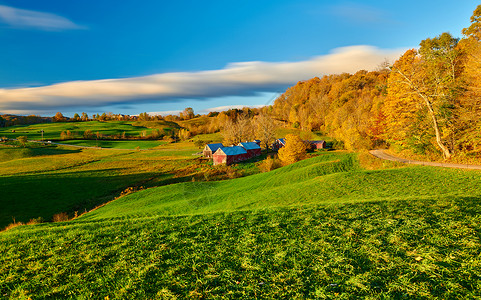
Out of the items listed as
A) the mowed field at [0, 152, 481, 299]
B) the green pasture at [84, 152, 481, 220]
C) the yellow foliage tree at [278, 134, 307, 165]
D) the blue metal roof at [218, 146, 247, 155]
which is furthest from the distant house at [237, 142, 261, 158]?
the mowed field at [0, 152, 481, 299]

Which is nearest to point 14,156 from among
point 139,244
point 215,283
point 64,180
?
point 64,180

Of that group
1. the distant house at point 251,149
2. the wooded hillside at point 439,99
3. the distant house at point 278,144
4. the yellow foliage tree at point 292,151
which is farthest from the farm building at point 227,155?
the wooded hillside at point 439,99

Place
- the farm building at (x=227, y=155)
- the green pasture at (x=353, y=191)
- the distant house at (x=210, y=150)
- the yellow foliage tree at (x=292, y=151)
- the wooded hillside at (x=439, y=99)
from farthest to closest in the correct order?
the distant house at (x=210, y=150) → the farm building at (x=227, y=155) → the yellow foliage tree at (x=292, y=151) → the wooded hillside at (x=439, y=99) → the green pasture at (x=353, y=191)

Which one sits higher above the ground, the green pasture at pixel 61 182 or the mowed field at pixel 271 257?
the mowed field at pixel 271 257

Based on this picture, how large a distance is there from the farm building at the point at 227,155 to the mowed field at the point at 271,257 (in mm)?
53783

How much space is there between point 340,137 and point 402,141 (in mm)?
42812

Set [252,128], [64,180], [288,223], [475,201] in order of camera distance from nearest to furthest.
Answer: [288,223]
[475,201]
[64,180]
[252,128]

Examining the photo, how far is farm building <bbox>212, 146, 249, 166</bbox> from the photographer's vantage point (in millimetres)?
66250

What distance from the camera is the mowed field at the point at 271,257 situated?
5160 mm

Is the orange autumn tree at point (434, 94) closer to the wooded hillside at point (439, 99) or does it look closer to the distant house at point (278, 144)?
the wooded hillside at point (439, 99)

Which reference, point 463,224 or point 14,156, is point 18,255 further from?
point 14,156

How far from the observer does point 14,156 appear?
249 feet

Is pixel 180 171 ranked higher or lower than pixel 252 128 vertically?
lower

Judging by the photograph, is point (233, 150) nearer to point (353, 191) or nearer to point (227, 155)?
point (227, 155)
